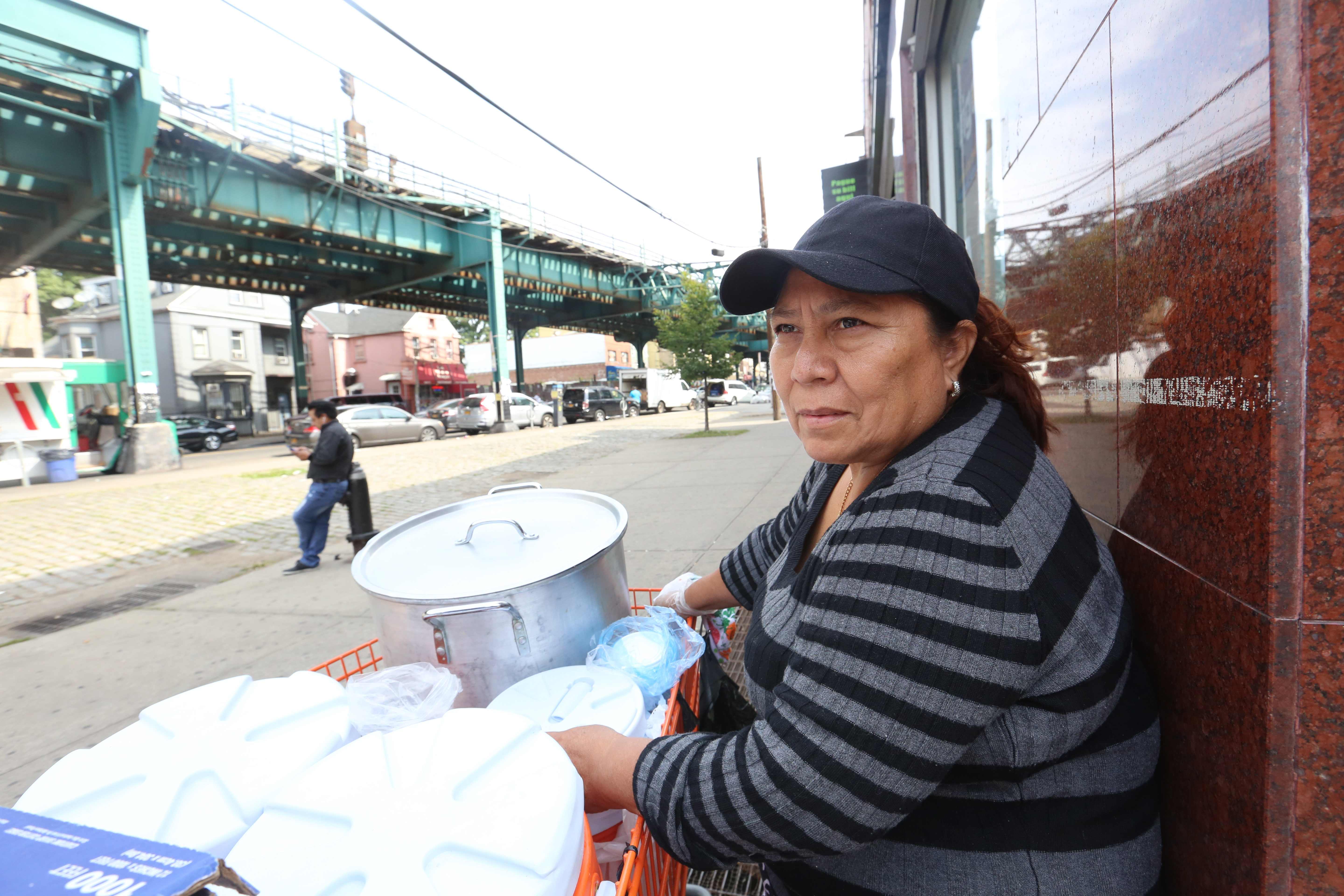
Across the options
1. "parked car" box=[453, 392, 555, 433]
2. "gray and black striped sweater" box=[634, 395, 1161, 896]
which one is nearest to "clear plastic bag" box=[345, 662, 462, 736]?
"gray and black striped sweater" box=[634, 395, 1161, 896]

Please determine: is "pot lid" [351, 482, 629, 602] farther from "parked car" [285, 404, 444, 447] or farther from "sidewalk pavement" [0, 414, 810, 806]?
"parked car" [285, 404, 444, 447]

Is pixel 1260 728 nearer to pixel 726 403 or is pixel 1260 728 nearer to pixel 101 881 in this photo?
pixel 101 881

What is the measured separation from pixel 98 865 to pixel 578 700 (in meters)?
0.92

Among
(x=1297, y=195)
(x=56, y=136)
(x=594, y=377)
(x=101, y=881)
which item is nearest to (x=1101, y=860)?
(x=1297, y=195)

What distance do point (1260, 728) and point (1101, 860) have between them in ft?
1.16

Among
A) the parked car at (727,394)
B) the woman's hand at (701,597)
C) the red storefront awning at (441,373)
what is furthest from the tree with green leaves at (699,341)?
the red storefront awning at (441,373)

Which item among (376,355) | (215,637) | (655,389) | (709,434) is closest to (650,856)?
(215,637)

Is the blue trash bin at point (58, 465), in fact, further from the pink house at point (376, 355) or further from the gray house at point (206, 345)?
the pink house at point (376, 355)

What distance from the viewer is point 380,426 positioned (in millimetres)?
21734

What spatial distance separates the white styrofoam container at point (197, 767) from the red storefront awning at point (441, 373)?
2030 inches

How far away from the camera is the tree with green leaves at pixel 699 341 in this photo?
19.3 metres

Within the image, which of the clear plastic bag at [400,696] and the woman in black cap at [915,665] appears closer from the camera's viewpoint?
the woman in black cap at [915,665]

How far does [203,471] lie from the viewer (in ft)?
50.5

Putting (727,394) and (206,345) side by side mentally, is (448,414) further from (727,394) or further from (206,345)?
(727,394)
